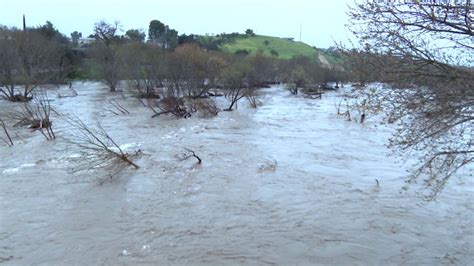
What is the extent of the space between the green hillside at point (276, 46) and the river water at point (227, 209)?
98477 millimetres

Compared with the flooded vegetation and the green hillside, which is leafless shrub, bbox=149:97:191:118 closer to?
the flooded vegetation

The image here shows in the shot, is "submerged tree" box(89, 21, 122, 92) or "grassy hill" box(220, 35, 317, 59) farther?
"grassy hill" box(220, 35, 317, 59)

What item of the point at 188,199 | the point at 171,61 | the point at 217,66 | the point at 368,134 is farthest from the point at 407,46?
the point at 217,66

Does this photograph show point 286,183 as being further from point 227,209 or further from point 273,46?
point 273,46

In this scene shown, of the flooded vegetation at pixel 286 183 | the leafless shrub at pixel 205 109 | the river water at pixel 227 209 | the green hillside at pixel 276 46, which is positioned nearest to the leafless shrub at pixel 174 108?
the leafless shrub at pixel 205 109

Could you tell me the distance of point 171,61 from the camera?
3897 centimetres

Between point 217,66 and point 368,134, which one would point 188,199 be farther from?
point 217,66

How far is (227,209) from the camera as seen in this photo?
11.2m

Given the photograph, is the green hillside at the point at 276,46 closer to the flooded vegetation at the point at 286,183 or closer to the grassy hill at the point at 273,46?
the grassy hill at the point at 273,46

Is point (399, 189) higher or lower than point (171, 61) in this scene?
lower

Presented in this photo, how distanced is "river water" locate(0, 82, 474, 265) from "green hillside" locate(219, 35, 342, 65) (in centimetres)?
9848

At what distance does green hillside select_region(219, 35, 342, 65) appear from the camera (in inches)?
4656

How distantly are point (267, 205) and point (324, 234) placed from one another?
2.15 metres

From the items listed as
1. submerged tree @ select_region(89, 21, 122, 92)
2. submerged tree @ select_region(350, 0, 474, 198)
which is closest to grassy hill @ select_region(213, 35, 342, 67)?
submerged tree @ select_region(89, 21, 122, 92)
